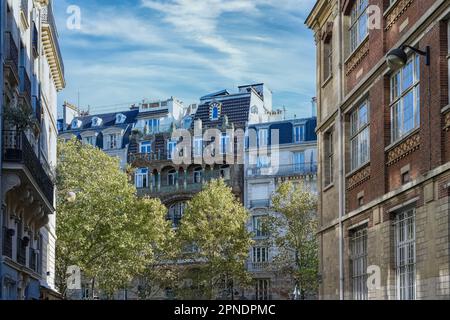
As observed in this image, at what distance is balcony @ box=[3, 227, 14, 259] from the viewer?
79.9 feet

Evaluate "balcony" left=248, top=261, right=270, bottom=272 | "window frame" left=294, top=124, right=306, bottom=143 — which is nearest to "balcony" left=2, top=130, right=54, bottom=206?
"balcony" left=248, top=261, right=270, bottom=272

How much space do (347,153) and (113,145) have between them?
177 ft

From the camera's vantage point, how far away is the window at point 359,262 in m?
25.3

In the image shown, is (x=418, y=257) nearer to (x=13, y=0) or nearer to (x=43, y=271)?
(x=13, y=0)

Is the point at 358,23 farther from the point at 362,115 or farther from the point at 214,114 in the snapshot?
the point at 214,114

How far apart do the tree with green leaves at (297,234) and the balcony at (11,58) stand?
→ 33016mm

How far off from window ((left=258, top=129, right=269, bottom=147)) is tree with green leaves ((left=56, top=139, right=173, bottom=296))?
2316cm

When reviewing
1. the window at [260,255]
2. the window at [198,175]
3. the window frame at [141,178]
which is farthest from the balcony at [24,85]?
the window frame at [141,178]

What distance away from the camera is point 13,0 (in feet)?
83.6

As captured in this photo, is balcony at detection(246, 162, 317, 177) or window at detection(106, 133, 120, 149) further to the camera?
window at detection(106, 133, 120, 149)

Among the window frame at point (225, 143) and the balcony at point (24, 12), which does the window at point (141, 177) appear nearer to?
the window frame at point (225, 143)

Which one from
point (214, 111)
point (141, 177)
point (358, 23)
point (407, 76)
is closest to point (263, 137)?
point (214, 111)

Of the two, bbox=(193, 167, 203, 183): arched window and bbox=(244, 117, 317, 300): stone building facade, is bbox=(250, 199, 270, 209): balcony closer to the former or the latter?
bbox=(244, 117, 317, 300): stone building facade
